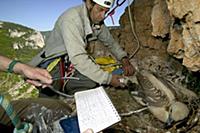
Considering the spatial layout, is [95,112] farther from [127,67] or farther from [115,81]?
[127,67]

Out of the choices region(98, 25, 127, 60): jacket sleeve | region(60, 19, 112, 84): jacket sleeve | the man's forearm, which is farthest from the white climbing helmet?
the man's forearm

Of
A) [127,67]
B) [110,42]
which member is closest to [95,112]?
[127,67]

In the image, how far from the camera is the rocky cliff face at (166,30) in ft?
14.5

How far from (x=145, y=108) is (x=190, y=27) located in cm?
132

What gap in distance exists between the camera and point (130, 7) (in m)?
8.01

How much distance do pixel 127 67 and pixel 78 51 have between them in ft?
4.68

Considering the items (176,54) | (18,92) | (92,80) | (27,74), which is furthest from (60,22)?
(18,92)

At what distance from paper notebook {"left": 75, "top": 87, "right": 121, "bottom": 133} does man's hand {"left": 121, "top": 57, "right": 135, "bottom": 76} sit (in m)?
3.59

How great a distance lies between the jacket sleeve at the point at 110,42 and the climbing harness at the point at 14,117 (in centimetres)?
451

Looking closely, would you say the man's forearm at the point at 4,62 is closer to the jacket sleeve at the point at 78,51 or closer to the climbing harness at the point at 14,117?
the climbing harness at the point at 14,117

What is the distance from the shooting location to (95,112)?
2555mm

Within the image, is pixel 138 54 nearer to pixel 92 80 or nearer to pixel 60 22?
pixel 92 80

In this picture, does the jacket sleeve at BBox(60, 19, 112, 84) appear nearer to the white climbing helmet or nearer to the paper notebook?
the white climbing helmet

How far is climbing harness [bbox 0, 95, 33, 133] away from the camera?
197cm
